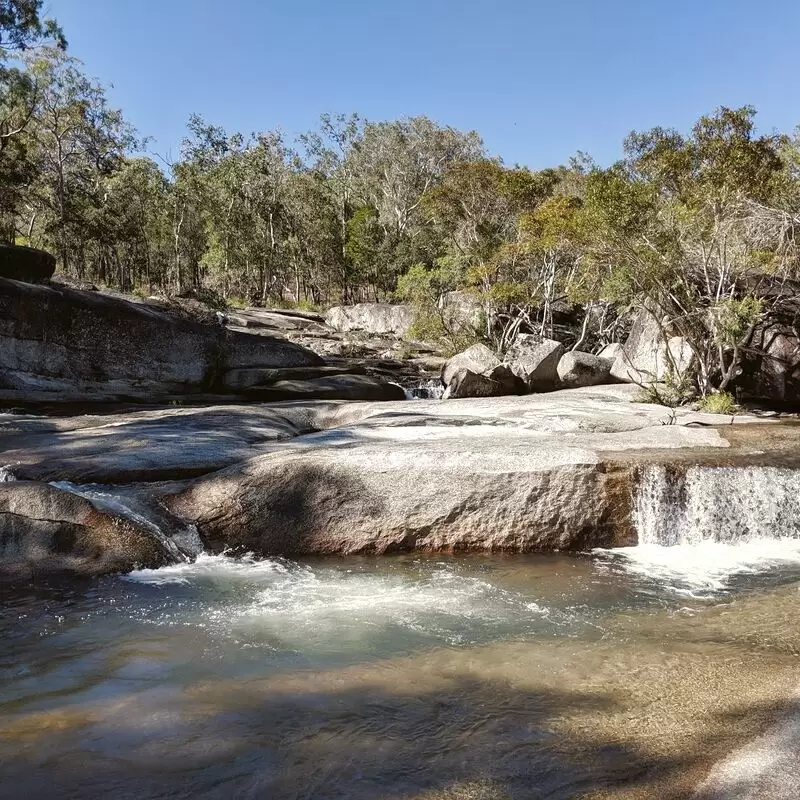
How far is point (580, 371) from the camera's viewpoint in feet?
78.7

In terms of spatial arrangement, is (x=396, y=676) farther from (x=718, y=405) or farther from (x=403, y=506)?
(x=718, y=405)

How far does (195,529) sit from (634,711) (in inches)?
252

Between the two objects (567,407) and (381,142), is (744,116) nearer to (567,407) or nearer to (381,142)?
(567,407)

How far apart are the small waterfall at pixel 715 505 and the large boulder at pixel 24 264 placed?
19.3 m

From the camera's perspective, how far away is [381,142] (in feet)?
184

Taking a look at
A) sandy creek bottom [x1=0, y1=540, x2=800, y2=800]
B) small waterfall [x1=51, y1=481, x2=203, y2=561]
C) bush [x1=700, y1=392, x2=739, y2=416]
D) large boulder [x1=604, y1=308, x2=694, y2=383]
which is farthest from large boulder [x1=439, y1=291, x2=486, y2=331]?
sandy creek bottom [x1=0, y1=540, x2=800, y2=800]

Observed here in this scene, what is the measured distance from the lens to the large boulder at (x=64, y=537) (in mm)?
7922

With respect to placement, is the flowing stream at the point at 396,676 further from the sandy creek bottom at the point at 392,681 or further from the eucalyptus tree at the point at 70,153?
the eucalyptus tree at the point at 70,153

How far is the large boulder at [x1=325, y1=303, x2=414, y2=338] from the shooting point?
40625mm

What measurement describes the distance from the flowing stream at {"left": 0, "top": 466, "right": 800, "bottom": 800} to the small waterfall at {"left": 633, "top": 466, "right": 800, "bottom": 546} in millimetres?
849

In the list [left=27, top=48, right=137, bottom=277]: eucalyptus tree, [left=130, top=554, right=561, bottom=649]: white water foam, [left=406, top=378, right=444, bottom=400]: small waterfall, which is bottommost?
[left=130, top=554, right=561, bottom=649]: white water foam

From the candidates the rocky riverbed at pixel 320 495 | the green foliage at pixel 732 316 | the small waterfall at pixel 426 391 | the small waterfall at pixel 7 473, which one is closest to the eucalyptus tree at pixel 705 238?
the green foliage at pixel 732 316

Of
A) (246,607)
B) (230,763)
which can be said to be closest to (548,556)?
(246,607)

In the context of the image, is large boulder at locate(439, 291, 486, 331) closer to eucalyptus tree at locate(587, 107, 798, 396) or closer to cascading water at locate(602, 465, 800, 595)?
eucalyptus tree at locate(587, 107, 798, 396)
